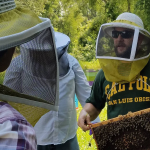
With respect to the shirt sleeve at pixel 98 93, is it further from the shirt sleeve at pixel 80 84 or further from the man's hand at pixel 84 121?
the shirt sleeve at pixel 80 84

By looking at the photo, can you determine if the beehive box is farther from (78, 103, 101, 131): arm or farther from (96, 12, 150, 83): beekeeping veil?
(96, 12, 150, 83): beekeeping veil

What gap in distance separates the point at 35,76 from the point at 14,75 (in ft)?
0.30

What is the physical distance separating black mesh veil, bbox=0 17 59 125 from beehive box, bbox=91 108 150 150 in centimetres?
62

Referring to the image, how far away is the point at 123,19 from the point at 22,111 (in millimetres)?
1139

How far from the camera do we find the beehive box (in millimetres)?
1418

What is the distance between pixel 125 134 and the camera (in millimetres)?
1447

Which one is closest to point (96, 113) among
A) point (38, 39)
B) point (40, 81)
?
point (40, 81)

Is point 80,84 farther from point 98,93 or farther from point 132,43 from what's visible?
point 132,43

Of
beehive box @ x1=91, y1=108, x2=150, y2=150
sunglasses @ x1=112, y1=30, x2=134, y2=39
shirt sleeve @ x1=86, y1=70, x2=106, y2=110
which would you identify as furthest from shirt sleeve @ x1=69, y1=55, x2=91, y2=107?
beehive box @ x1=91, y1=108, x2=150, y2=150

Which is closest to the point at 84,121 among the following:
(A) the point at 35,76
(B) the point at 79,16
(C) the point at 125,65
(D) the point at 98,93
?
(D) the point at 98,93

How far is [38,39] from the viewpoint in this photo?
0.85m

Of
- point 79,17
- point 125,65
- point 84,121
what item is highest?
point 125,65

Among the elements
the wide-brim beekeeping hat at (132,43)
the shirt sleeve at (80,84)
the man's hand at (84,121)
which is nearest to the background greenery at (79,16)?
the shirt sleeve at (80,84)

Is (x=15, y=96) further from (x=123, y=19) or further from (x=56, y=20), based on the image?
(x=56, y=20)
